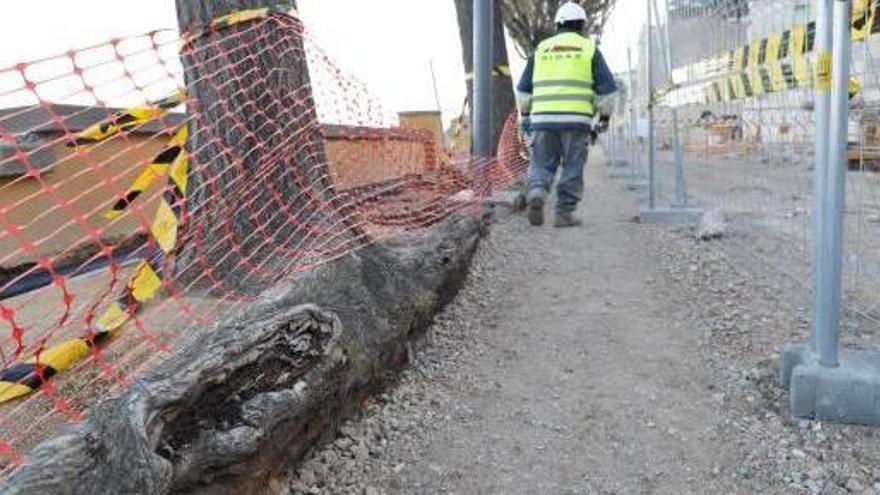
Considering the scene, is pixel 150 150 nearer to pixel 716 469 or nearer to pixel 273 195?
pixel 273 195

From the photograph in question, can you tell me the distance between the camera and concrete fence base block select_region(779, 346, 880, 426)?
2.48 metres

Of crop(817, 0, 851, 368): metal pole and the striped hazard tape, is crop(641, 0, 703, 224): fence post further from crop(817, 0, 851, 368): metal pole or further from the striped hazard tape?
the striped hazard tape

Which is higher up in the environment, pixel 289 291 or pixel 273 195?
pixel 273 195

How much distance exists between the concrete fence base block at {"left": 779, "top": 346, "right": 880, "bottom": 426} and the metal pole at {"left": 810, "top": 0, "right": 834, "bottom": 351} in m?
0.13

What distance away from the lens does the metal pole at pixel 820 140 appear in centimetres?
245

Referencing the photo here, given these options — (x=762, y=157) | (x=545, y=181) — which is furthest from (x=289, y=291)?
(x=762, y=157)

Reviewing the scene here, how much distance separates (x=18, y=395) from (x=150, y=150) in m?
3.18

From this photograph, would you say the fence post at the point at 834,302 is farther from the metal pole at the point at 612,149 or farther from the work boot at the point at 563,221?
the metal pole at the point at 612,149

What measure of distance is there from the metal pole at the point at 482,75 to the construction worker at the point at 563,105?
318 millimetres

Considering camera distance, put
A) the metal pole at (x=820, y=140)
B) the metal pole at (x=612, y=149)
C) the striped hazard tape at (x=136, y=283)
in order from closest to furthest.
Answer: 1. the striped hazard tape at (x=136, y=283)
2. the metal pole at (x=820, y=140)
3. the metal pole at (x=612, y=149)

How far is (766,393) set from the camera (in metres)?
2.81

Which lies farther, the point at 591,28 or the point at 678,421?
the point at 591,28

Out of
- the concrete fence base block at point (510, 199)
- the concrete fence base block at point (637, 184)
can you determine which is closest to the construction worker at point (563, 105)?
the concrete fence base block at point (510, 199)

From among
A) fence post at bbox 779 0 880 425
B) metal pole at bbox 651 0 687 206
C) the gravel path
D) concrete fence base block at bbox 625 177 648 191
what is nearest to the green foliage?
concrete fence base block at bbox 625 177 648 191
